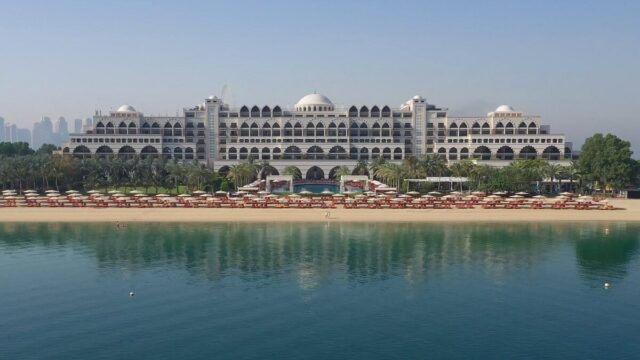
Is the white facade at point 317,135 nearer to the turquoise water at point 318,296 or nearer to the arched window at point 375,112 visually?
the arched window at point 375,112

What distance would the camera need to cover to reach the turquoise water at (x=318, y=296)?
26828 millimetres

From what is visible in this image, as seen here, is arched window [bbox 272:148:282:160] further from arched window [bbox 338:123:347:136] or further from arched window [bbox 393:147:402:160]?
arched window [bbox 393:147:402:160]

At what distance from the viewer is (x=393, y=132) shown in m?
129

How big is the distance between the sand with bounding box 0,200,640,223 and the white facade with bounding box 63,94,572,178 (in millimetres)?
48064

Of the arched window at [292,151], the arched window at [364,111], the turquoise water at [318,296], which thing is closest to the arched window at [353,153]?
the arched window at [364,111]

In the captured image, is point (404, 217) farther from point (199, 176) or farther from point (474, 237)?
point (199, 176)

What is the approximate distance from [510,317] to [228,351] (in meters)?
14.7

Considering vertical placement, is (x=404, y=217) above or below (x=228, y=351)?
above

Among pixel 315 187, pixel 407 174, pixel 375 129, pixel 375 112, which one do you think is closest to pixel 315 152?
pixel 375 129

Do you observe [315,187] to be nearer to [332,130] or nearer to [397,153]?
[332,130]

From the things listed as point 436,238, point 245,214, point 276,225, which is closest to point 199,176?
point 245,214

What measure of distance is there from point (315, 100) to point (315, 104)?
164 centimetres

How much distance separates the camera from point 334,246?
49.3 metres

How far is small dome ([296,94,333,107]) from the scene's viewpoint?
132m
